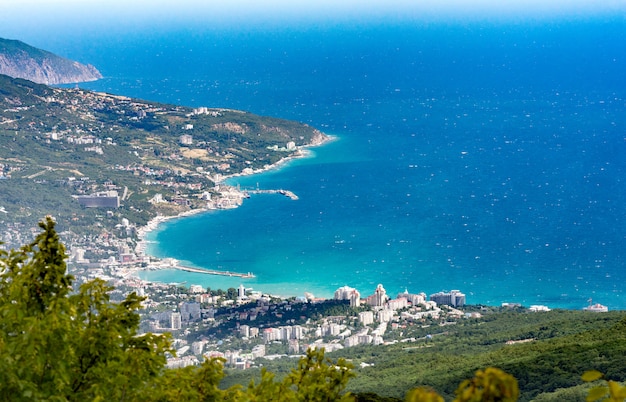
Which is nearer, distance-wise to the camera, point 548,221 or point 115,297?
point 115,297

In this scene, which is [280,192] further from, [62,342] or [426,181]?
[62,342]

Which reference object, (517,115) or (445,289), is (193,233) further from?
(517,115)

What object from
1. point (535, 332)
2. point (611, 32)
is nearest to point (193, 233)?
point (535, 332)

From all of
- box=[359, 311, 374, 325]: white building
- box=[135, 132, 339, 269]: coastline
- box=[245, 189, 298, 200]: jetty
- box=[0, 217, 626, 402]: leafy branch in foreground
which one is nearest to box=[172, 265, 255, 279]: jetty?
box=[135, 132, 339, 269]: coastline

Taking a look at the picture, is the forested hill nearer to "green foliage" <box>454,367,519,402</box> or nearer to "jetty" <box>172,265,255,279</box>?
"jetty" <box>172,265,255,279</box>

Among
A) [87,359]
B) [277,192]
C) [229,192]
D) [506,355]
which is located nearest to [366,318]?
[506,355]

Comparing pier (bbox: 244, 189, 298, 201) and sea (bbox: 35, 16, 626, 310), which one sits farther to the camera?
pier (bbox: 244, 189, 298, 201)
